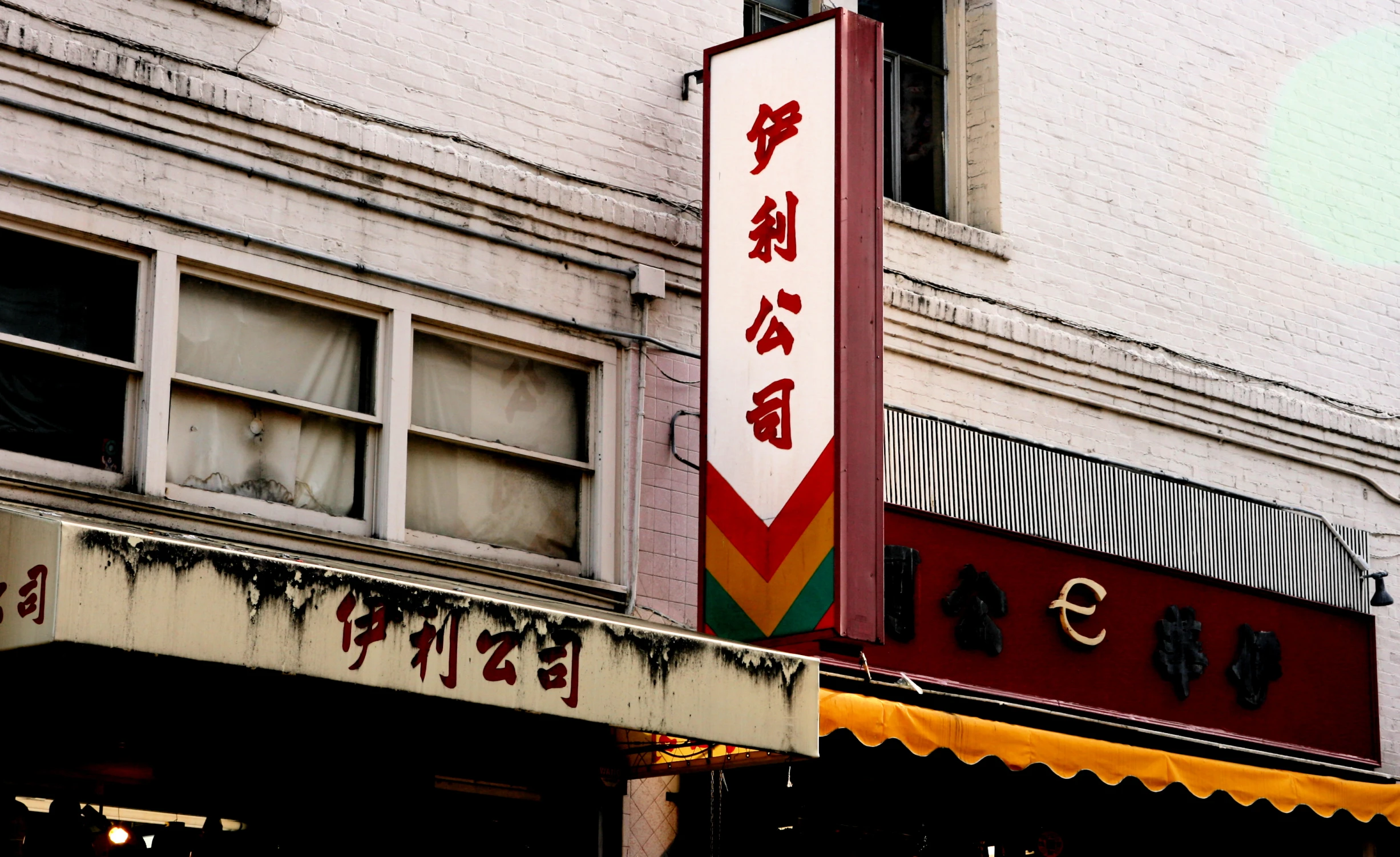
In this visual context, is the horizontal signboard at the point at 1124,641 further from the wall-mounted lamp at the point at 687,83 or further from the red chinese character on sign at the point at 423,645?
the red chinese character on sign at the point at 423,645

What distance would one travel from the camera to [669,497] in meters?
10.5

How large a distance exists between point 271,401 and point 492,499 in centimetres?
134

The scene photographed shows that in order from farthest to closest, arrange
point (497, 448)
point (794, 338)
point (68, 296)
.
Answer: point (497, 448) < point (794, 338) < point (68, 296)

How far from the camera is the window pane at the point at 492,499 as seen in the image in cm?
993

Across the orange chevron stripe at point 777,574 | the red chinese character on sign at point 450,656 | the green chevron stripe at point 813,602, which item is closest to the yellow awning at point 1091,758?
the green chevron stripe at point 813,602

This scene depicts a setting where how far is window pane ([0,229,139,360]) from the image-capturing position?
874cm

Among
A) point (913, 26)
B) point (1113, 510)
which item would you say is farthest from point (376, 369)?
point (913, 26)

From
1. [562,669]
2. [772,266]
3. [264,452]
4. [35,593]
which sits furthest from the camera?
[772,266]

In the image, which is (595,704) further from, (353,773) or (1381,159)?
(1381,159)

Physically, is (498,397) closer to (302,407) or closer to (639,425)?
(639,425)

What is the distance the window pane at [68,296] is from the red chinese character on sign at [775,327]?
3106mm

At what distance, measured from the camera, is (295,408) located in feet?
31.2

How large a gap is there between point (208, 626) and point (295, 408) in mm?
2389

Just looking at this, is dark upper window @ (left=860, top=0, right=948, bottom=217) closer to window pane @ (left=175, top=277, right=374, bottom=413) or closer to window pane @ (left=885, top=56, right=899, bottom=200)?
window pane @ (left=885, top=56, right=899, bottom=200)
